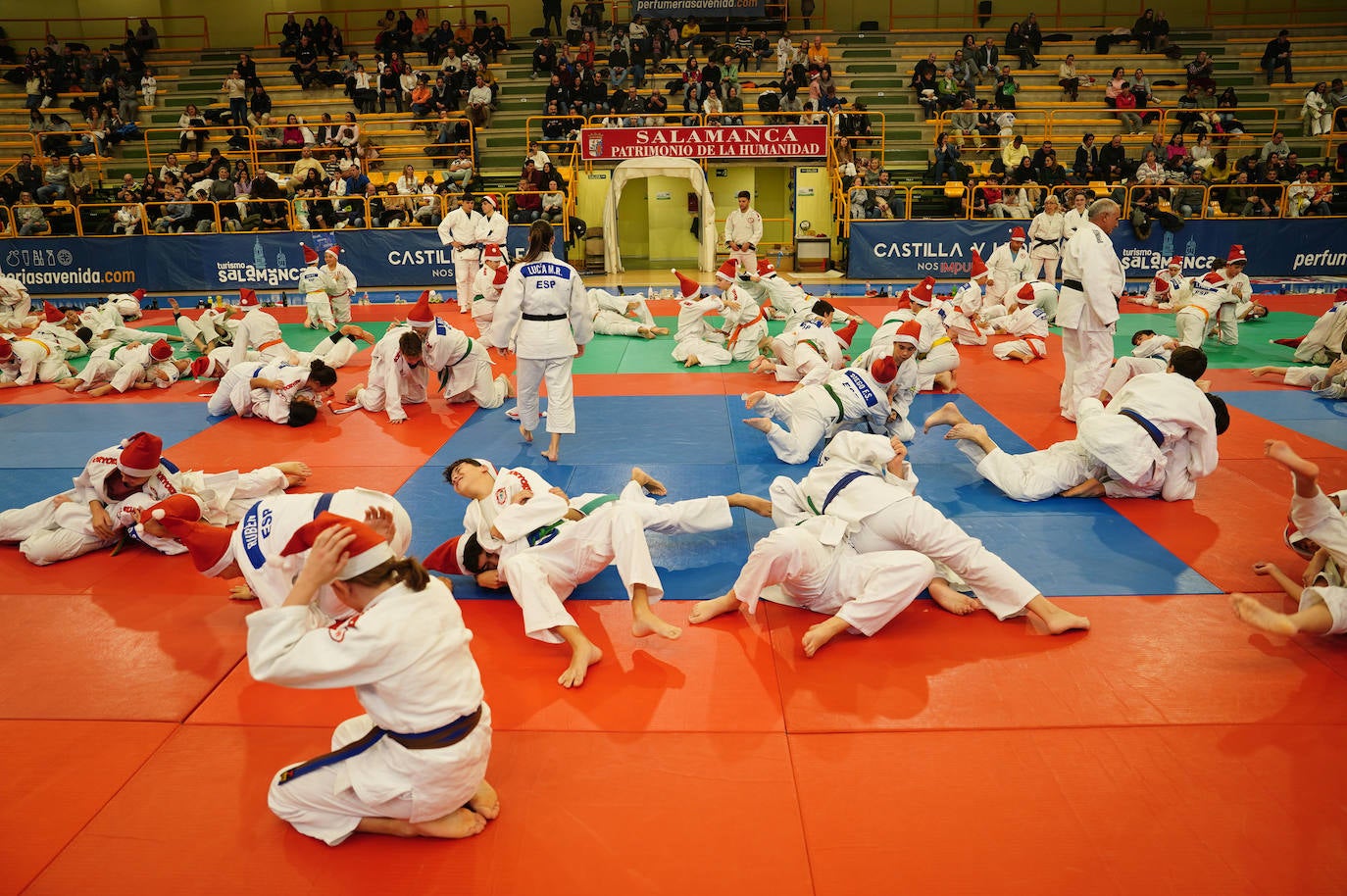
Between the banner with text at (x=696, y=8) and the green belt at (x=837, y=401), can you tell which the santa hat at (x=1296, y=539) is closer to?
the green belt at (x=837, y=401)

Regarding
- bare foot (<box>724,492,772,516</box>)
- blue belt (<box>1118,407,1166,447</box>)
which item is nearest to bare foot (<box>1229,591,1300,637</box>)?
blue belt (<box>1118,407,1166,447</box>)

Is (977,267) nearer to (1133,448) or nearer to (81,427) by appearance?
(1133,448)

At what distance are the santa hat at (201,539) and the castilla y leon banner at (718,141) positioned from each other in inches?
715

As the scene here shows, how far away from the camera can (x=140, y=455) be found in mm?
5578

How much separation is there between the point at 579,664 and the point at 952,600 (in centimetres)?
226

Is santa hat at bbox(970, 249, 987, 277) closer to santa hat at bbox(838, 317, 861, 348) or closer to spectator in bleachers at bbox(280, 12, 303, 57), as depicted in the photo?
santa hat at bbox(838, 317, 861, 348)

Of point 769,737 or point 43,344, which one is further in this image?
point 43,344

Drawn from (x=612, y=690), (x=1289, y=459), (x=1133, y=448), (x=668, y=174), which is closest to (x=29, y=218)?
(x=668, y=174)

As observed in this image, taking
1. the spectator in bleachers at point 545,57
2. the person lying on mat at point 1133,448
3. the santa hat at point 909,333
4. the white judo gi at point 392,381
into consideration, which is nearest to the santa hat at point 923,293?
the santa hat at point 909,333

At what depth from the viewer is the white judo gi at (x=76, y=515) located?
19.3 ft

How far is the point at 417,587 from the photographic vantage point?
127 inches

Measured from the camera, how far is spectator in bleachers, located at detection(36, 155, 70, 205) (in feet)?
68.8

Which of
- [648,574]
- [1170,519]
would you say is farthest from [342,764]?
[1170,519]

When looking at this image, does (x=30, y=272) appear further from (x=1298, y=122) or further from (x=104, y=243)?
(x=1298, y=122)
